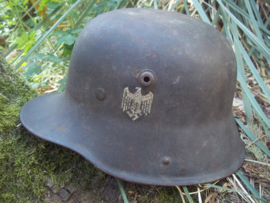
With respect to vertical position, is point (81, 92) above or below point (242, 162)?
above

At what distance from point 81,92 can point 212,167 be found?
77cm

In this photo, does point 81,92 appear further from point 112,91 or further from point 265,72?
point 265,72

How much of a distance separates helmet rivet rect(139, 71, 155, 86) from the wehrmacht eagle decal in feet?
0.14

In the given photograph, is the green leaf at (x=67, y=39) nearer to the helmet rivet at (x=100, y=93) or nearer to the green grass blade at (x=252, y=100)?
the helmet rivet at (x=100, y=93)

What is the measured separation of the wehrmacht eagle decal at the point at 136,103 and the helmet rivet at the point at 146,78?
0.14ft

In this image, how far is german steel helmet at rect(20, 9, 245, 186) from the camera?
110 cm

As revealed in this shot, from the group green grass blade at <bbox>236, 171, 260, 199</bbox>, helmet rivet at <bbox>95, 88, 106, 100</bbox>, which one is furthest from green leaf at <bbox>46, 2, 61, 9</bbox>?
green grass blade at <bbox>236, 171, 260, 199</bbox>

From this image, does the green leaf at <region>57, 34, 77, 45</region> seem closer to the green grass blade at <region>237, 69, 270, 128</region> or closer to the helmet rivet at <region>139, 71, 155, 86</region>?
the helmet rivet at <region>139, 71, 155, 86</region>

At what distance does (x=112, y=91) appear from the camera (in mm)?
1153

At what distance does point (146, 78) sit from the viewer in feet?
3.53

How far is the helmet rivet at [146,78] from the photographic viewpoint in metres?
1.07

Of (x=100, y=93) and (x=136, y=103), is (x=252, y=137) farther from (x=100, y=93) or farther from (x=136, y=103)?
(x=100, y=93)

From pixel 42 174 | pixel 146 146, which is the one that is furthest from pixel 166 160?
pixel 42 174

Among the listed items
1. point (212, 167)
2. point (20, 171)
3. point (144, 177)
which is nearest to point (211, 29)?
point (212, 167)
